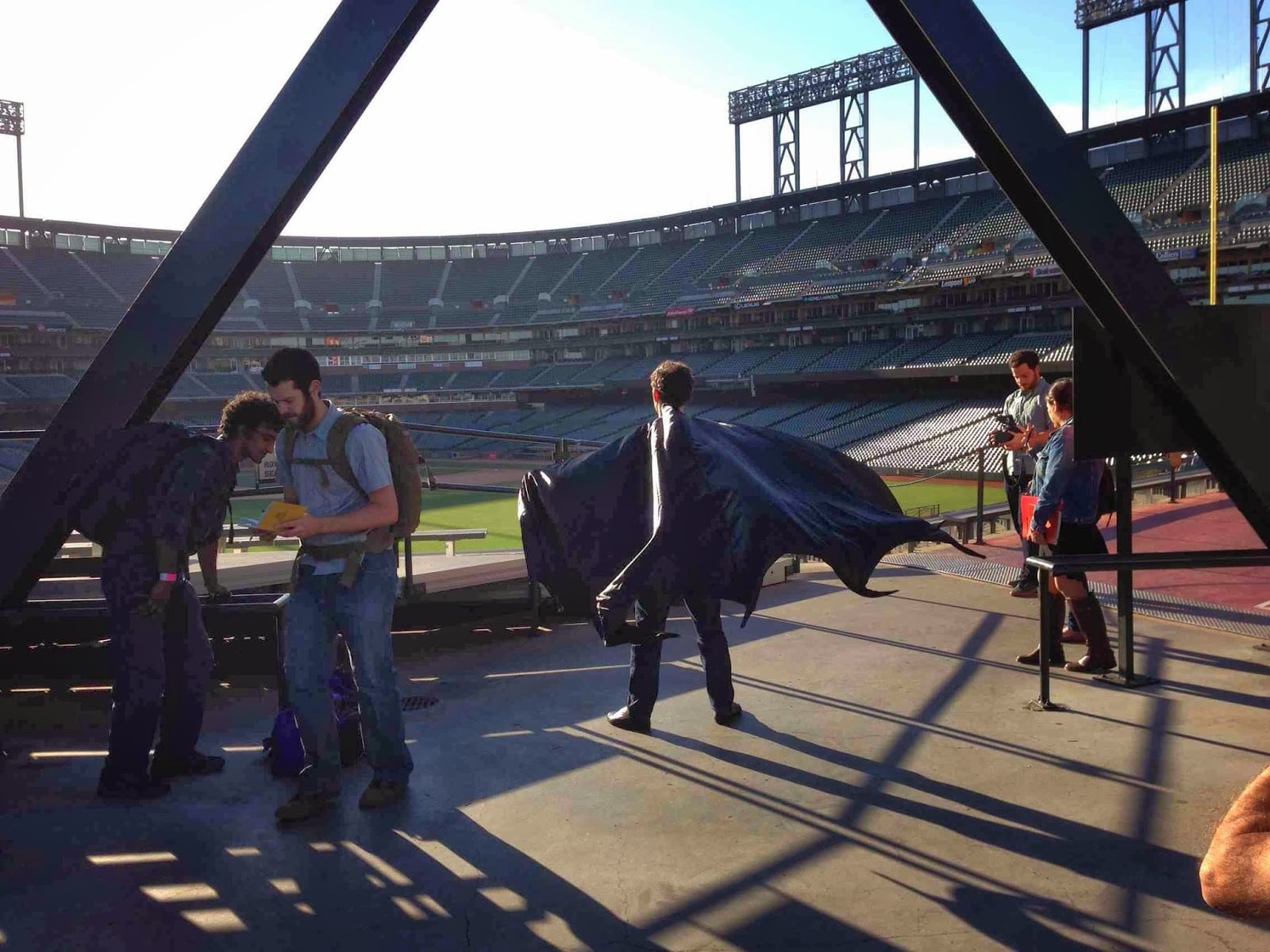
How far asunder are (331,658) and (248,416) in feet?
3.86

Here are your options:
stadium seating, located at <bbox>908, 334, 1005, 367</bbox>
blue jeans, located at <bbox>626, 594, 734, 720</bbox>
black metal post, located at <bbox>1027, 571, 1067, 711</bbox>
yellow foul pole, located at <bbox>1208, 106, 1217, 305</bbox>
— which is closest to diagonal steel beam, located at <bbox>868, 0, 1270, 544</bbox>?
black metal post, located at <bbox>1027, 571, 1067, 711</bbox>

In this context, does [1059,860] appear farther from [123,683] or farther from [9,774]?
[9,774]

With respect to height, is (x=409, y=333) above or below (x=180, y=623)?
above

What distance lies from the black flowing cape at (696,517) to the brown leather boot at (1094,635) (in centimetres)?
196

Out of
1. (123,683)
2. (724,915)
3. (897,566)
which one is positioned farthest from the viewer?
(897,566)

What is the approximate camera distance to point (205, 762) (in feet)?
13.7

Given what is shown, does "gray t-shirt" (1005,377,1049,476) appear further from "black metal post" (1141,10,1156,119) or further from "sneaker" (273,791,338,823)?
A: "black metal post" (1141,10,1156,119)

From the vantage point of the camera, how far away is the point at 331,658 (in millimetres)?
3805

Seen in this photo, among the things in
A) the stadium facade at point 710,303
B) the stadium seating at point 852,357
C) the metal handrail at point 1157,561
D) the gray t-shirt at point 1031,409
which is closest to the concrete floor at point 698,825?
the metal handrail at point 1157,561

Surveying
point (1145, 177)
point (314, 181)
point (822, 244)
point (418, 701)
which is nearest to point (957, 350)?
point (1145, 177)

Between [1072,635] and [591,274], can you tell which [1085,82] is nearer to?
[591,274]

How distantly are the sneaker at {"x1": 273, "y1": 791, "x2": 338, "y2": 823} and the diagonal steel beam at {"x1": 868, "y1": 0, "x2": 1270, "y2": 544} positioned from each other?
3.38 metres

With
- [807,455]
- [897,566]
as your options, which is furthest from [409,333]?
[807,455]

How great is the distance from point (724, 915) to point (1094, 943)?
1068 mm
